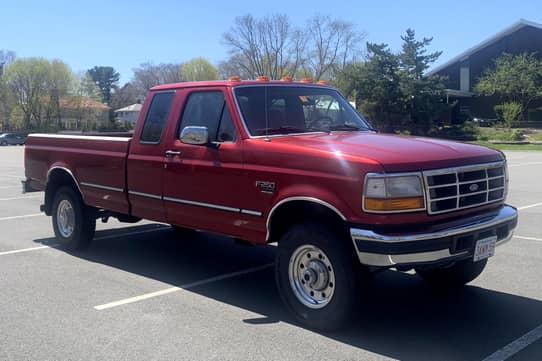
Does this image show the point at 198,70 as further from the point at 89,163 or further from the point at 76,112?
the point at 89,163

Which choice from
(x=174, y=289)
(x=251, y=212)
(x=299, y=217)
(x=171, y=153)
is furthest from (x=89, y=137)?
(x=299, y=217)

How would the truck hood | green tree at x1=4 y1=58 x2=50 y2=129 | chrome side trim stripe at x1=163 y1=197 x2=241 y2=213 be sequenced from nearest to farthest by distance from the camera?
the truck hood, chrome side trim stripe at x1=163 y1=197 x2=241 y2=213, green tree at x1=4 y1=58 x2=50 y2=129

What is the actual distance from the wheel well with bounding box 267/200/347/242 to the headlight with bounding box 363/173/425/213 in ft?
1.21

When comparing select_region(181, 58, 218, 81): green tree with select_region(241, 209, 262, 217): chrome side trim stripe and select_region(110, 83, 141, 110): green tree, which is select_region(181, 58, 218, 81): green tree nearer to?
select_region(110, 83, 141, 110): green tree

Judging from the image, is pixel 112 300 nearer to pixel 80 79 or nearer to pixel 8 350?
pixel 8 350

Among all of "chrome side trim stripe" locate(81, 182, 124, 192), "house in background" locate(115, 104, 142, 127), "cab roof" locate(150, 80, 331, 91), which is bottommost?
"chrome side trim stripe" locate(81, 182, 124, 192)

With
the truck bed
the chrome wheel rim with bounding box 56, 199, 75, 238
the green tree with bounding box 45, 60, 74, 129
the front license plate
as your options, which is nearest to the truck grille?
the front license plate

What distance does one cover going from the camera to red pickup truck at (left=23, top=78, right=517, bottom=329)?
467cm

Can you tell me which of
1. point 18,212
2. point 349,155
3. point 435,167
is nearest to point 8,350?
point 349,155

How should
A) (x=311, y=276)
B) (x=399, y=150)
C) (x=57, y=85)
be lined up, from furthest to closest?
(x=57, y=85) < (x=311, y=276) < (x=399, y=150)

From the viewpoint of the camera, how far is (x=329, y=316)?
4969 mm

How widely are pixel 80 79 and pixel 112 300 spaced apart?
8183 cm

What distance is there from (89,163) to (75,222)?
3.09 ft

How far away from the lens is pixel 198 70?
8931cm
